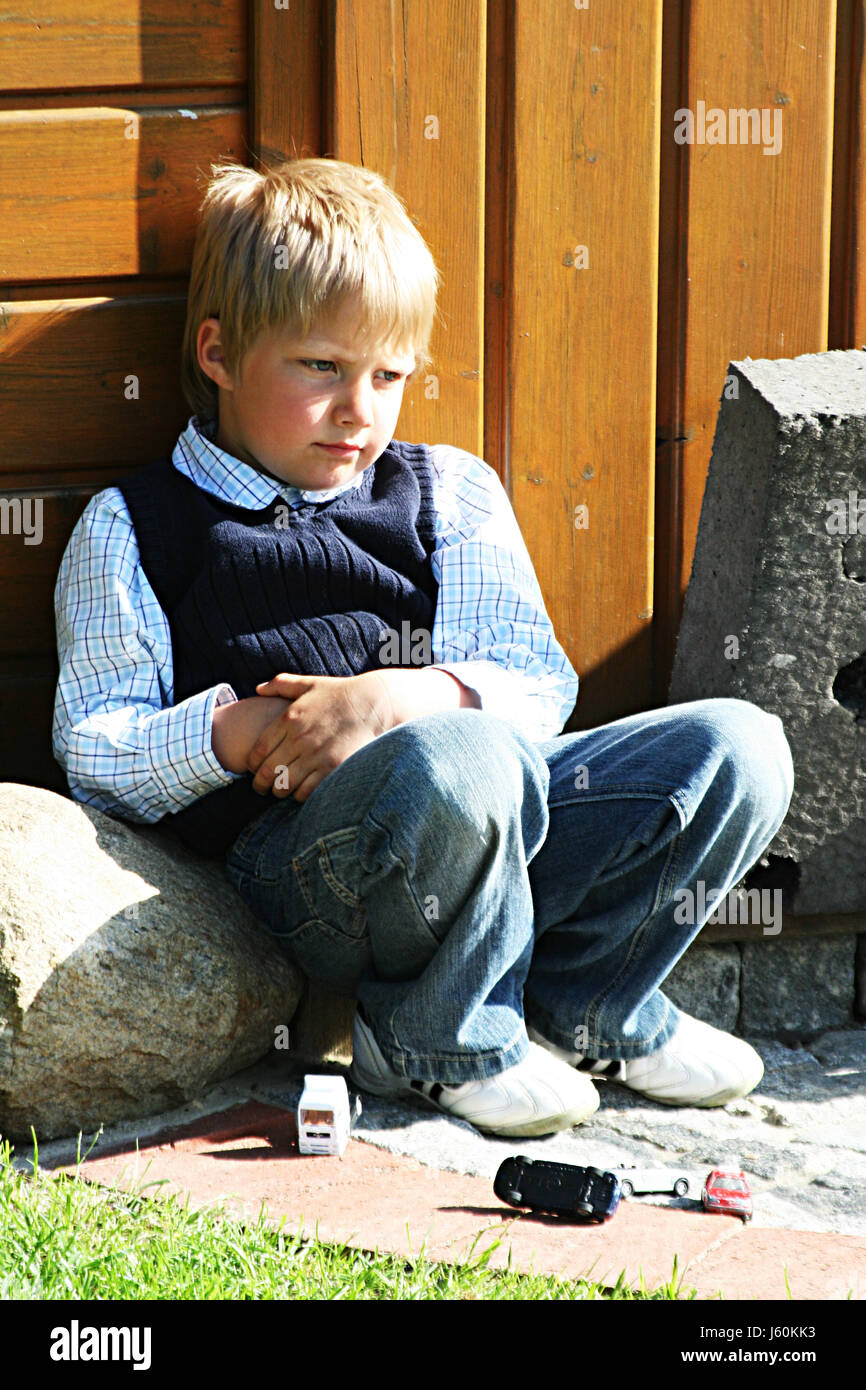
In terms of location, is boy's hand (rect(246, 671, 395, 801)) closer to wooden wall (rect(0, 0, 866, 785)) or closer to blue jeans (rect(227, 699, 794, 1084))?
blue jeans (rect(227, 699, 794, 1084))

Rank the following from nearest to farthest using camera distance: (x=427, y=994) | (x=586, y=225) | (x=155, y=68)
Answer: (x=427, y=994) → (x=155, y=68) → (x=586, y=225)

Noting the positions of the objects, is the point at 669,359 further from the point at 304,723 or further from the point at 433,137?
the point at 304,723

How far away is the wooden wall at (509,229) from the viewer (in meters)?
2.76

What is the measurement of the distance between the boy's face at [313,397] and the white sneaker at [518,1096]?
3.30 feet

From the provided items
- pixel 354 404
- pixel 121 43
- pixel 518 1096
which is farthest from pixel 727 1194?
pixel 121 43

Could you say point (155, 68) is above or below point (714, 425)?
above

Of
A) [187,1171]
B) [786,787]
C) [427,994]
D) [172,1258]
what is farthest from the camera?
[786,787]

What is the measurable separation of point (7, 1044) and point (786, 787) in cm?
132

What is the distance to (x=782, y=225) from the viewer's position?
3.05 m

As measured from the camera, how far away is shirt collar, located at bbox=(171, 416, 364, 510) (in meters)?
2.67

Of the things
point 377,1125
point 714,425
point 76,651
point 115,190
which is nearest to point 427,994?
point 377,1125

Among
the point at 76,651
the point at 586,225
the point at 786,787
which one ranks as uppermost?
the point at 586,225

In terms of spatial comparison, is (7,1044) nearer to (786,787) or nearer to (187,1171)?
(187,1171)

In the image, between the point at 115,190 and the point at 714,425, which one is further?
the point at 714,425
